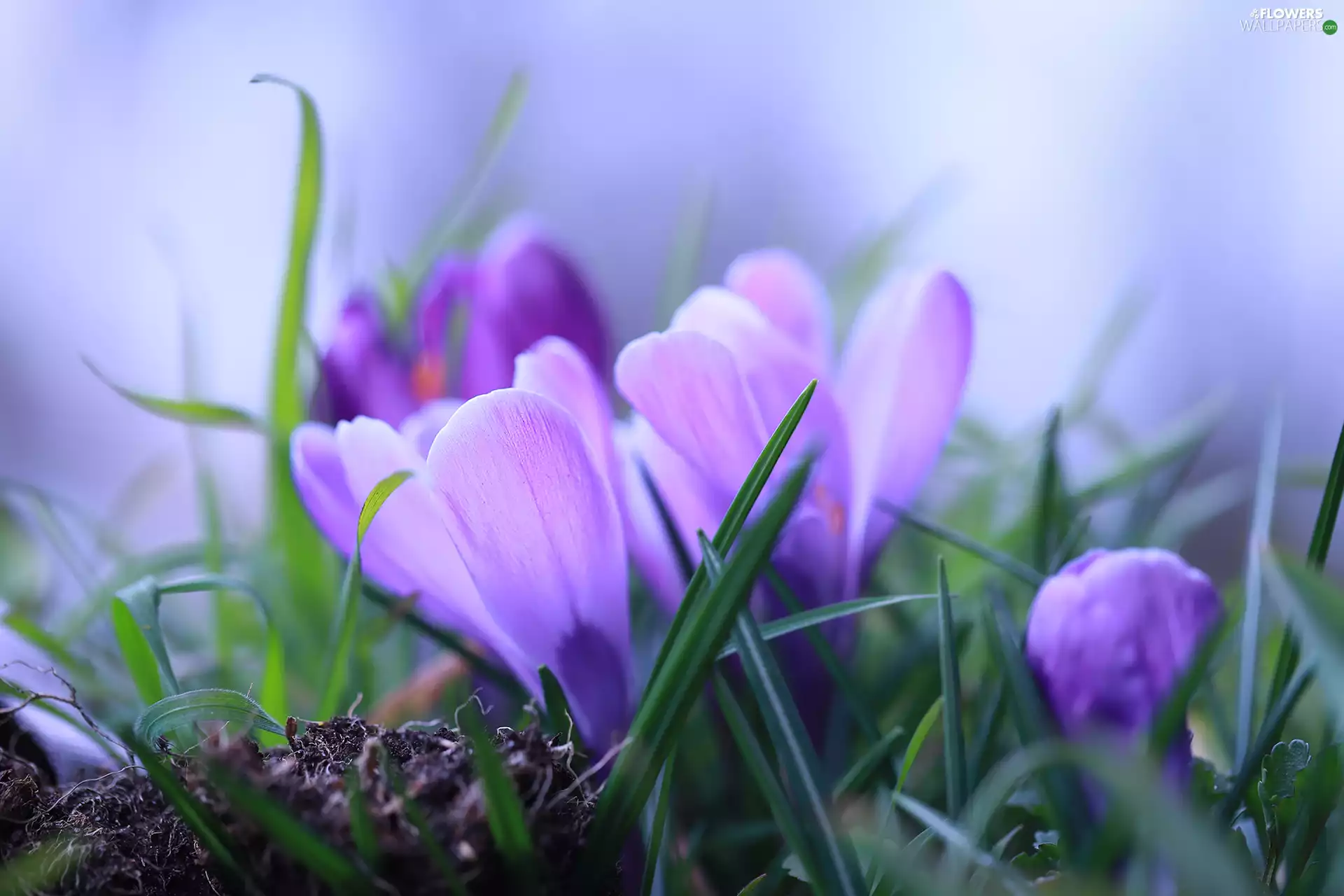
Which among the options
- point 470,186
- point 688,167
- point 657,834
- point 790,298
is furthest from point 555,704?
point 688,167

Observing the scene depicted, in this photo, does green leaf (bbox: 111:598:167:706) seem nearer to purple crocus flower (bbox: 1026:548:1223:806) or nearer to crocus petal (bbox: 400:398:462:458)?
crocus petal (bbox: 400:398:462:458)

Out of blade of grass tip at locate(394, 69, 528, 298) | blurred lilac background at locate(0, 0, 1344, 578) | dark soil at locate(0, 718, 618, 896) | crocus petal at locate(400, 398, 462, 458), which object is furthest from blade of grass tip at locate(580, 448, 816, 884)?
blurred lilac background at locate(0, 0, 1344, 578)

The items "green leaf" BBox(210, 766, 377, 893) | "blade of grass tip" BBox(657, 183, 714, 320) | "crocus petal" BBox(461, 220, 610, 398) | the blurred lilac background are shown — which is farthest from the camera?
the blurred lilac background

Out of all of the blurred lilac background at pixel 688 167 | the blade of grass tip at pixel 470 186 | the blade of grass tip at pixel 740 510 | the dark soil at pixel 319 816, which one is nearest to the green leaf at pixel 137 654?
the dark soil at pixel 319 816

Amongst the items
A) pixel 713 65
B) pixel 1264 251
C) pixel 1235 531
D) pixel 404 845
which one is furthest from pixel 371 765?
pixel 713 65

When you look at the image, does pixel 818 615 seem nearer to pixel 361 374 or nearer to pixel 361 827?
pixel 361 827

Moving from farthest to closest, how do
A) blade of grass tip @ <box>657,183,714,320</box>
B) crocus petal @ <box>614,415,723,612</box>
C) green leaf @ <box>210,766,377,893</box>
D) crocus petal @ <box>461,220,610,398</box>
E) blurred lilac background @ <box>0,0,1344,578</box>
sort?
blurred lilac background @ <box>0,0,1344,578</box> < blade of grass tip @ <box>657,183,714,320</box> < crocus petal @ <box>461,220,610,398</box> < crocus petal @ <box>614,415,723,612</box> < green leaf @ <box>210,766,377,893</box>

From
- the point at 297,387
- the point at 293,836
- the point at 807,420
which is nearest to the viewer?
the point at 293,836
